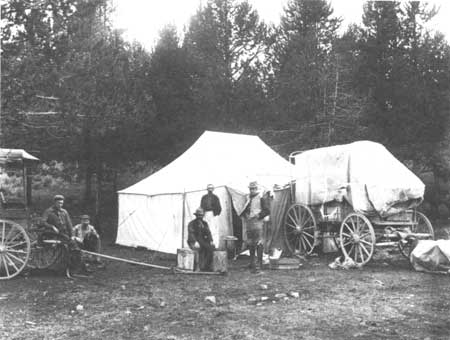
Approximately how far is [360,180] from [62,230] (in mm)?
6219

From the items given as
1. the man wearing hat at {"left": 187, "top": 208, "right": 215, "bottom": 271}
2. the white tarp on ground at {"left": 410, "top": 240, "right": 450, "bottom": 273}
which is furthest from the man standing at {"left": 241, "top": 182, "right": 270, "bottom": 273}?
the white tarp on ground at {"left": 410, "top": 240, "right": 450, "bottom": 273}

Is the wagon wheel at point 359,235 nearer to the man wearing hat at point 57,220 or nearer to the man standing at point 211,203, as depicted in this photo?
the man standing at point 211,203

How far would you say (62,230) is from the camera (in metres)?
10.6

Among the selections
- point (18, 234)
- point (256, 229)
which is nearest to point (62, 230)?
point (18, 234)

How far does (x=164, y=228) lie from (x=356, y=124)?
35.0 ft

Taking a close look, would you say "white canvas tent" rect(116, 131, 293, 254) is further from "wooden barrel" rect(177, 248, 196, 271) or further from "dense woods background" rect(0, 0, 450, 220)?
"dense woods background" rect(0, 0, 450, 220)

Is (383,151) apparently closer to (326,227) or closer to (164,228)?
(326,227)

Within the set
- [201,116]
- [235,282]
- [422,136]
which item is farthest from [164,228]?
[422,136]

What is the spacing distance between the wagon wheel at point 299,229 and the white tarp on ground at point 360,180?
1.03 feet

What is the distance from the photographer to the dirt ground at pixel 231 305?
20.9ft

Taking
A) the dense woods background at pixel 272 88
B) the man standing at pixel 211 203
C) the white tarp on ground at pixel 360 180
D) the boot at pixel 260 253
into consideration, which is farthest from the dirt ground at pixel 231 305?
A: the dense woods background at pixel 272 88

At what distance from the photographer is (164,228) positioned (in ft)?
49.9

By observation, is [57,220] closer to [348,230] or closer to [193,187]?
[193,187]

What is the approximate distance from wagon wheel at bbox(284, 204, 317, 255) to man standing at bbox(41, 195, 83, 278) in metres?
5.32
